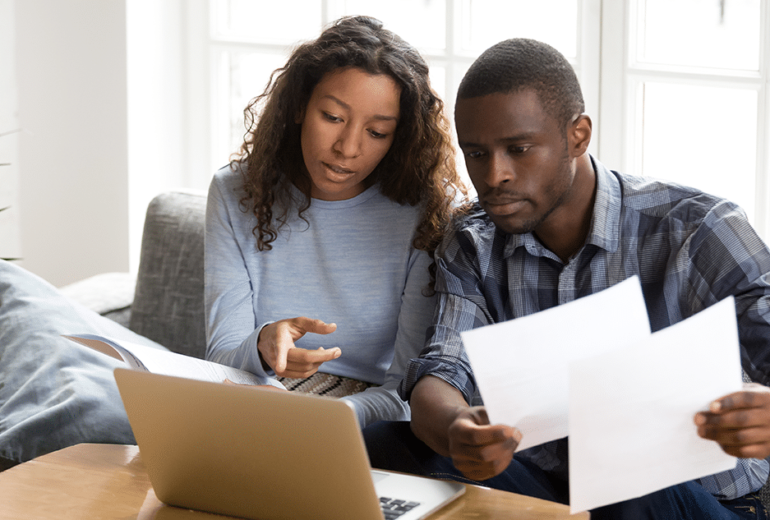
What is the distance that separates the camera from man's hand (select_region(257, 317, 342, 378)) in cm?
116

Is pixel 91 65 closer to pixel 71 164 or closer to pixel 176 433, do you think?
pixel 71 164

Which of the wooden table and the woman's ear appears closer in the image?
the wooden table

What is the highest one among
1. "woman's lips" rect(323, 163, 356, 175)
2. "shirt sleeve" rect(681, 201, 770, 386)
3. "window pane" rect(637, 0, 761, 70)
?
"window pane" rect(637, 0, 761, 70)

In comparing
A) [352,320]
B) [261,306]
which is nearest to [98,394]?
[261,306]

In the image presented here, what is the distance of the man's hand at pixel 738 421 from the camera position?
765 millimetres

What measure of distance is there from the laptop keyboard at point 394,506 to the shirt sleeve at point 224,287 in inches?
23.3

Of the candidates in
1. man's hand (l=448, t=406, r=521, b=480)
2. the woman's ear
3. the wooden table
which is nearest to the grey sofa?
the woman's ear

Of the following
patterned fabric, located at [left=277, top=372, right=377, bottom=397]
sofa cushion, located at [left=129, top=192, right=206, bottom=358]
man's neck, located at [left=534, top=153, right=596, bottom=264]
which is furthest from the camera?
sofa cushion, located at [left=129, top=192, right=206, bottom=358]

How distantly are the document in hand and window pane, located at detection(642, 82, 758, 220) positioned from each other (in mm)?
1352

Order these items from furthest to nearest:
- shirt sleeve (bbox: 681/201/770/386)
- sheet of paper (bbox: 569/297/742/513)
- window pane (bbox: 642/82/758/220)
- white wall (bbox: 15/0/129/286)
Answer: white wall (bbox: 15/0/129/286), window pane (bbox: 642/82/758/220), shirt sleeve (bbox: 681/201/770/386), sheet of paper (bbox: 569/297/742/513)

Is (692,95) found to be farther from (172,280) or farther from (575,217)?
(172,280)

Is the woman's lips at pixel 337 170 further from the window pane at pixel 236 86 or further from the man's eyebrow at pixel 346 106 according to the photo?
the window pane at pixel 236 86

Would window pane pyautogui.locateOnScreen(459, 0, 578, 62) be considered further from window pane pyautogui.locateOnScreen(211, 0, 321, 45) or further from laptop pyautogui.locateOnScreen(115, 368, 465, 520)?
laptop pyautogui.locateOnScreen(115, 368, 465, 520)

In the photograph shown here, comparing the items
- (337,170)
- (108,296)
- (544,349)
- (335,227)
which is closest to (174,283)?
(108,296)
